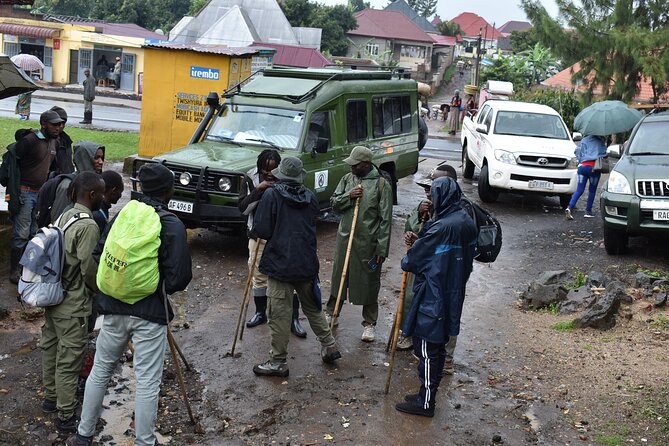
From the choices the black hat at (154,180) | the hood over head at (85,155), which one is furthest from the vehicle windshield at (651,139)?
the black hat at (154,180)

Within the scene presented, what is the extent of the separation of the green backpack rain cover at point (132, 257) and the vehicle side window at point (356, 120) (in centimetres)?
739

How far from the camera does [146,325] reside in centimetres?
525

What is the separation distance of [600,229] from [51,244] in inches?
401

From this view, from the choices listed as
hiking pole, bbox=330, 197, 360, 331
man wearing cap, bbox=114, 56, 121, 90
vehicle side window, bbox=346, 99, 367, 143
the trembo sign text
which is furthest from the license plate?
man wearing cap, bbox=114, 56, 121, 90

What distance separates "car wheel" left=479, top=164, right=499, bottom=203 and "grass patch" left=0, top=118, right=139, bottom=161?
7665 mm

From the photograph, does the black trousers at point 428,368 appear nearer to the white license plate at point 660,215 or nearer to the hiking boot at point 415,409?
the hiking boot at point 415,409

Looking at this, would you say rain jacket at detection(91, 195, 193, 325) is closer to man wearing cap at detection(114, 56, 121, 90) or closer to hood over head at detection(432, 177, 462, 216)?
hood over head at detection(432, 177, 462, 216)

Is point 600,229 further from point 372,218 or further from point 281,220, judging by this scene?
point 281,220

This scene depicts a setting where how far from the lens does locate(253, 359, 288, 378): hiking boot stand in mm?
6930

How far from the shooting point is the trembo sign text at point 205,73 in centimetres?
1573

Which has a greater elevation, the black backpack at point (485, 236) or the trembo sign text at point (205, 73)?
the trembo sign text at point (205, 73)

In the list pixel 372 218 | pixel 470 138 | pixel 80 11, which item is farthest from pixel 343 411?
pixel 80 11

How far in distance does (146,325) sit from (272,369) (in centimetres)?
190

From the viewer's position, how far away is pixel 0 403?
6.19 m
